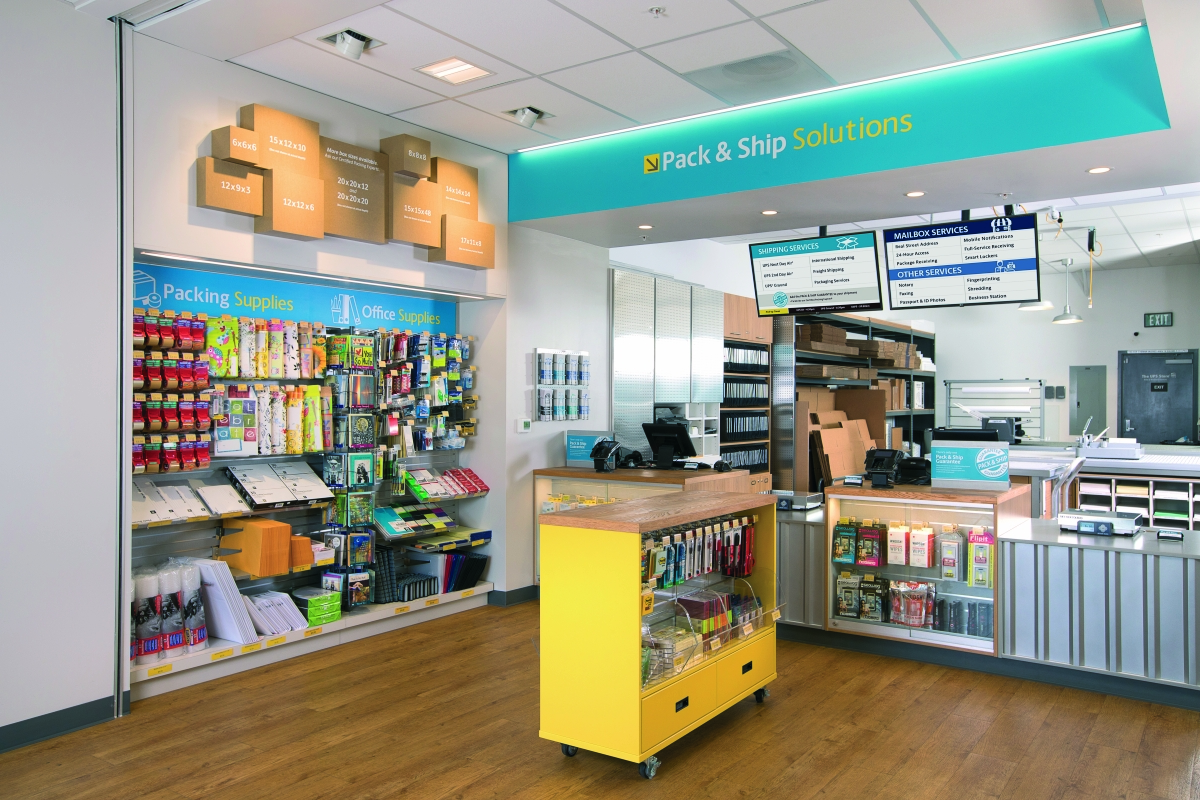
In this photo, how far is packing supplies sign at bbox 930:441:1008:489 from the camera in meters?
5.00

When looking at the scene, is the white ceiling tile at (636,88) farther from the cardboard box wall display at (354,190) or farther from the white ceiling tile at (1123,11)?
the white ceiling tile at (1123,11)

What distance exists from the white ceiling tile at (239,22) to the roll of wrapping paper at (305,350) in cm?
166

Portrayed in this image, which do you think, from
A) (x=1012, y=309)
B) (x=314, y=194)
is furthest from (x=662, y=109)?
(x=1012, y=309)

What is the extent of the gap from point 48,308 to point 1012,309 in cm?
1249

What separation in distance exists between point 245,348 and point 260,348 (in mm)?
104

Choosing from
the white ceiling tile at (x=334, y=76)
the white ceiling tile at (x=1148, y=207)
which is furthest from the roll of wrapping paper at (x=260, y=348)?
the white ceiling tile at (x=1148, y=207)

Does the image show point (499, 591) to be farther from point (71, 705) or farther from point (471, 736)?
point (71, 705)

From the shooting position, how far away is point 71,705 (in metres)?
3.80

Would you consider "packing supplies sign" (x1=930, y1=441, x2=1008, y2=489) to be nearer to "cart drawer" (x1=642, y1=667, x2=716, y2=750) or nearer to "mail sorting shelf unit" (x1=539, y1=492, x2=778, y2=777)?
"mail sorting shelf unit" (x1=539, y1=492, x2=778, y2=777)

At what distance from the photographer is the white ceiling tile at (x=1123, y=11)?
12.0 feet

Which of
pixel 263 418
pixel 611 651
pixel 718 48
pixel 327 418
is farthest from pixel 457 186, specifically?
pixel 611 651

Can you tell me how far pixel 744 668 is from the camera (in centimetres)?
402

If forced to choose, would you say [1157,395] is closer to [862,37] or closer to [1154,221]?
[1154,221]

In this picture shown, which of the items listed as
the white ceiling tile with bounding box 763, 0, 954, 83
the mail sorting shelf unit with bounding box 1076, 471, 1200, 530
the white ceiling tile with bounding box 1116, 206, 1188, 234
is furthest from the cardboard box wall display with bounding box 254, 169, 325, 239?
the white ceiling tile with bounding box 1116, 206, 1188, 234
